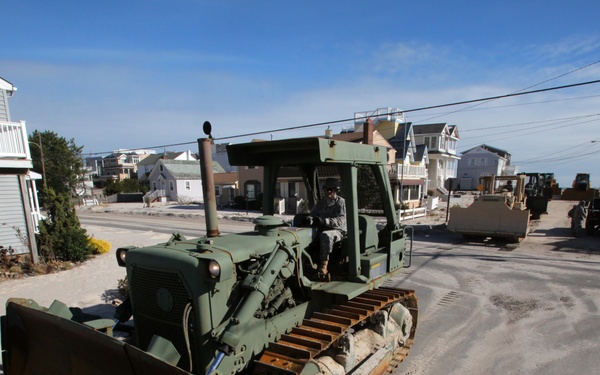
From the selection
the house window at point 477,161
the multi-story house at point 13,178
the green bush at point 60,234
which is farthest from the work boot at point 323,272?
the house window at point 477,161

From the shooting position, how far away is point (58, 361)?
3051 mm

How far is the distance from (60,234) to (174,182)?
Result: 32.5 metres

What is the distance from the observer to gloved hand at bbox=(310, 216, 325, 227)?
4.74 metres

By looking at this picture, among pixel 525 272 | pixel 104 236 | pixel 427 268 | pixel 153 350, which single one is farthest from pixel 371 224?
pixel 104 236

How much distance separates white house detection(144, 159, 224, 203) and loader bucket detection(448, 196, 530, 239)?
106 ft

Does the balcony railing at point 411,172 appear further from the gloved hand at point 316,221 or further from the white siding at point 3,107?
the gloved hand at point 316,221

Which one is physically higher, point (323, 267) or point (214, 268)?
point (214, 268)

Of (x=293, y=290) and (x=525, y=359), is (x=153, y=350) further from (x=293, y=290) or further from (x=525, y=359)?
(x=525, y=359)

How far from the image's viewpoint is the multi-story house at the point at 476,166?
183 ft

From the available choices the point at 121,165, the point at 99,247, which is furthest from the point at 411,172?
the point at 121,165

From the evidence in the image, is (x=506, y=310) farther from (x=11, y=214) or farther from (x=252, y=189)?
(x=252, y=189)

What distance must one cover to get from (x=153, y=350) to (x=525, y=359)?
5.01 meters

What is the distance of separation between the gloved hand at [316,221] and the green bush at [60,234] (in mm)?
8788

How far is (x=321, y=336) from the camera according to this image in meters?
3.51
